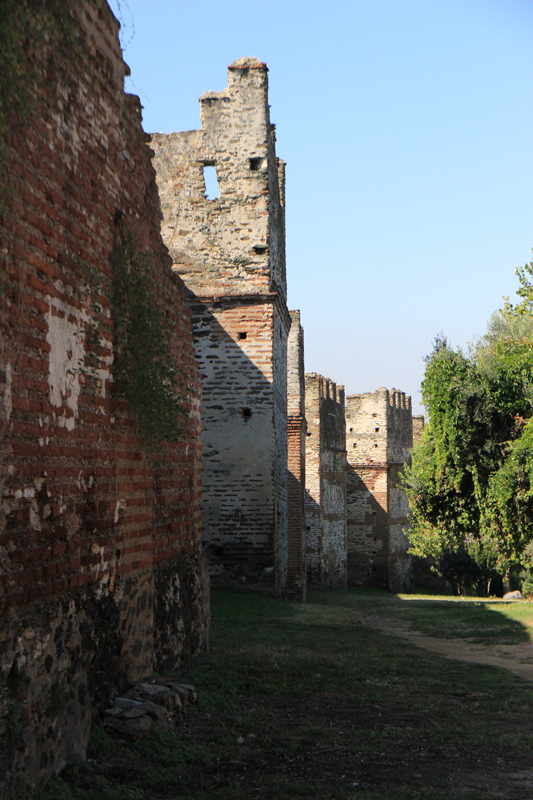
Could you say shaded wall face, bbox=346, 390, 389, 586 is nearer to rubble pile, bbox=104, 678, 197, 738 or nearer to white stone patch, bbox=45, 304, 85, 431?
rubble pile, bbox=104, 678, 197, 738

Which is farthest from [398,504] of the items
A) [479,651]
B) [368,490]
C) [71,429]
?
[71,429]

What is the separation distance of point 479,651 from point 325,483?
16.8 meters

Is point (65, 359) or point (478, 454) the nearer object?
point (65, 359)

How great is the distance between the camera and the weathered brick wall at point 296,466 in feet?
51.2

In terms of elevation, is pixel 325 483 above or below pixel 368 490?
above

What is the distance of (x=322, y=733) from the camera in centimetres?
486

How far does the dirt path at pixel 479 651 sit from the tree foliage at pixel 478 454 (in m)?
4.55

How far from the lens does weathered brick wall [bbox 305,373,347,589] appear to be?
24.6 metres

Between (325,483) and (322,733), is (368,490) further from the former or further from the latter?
(322,733)

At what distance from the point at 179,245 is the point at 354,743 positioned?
10108mm

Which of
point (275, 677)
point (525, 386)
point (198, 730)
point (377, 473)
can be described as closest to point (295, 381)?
point (525, 386)

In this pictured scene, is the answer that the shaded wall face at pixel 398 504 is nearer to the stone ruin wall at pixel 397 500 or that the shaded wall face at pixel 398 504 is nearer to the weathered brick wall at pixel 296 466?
the stone ruin wall at pixel 397 500

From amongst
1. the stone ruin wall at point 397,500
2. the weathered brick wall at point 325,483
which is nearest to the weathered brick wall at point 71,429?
the weathered brick wall at point 325,483

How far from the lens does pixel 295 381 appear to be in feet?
65.5
